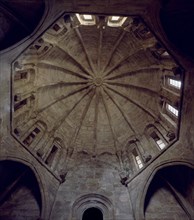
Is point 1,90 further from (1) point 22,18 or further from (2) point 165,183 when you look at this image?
(2) point 165,183

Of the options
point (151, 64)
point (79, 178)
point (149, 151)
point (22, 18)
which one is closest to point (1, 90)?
point (22, 18)

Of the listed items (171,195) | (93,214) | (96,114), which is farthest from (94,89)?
(171,195)

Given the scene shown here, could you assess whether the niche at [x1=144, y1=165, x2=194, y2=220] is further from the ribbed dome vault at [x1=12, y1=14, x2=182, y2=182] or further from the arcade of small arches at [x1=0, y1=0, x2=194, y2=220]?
the ribbed dome vault at [x1=12, y1=14, x2=182, y2=182]

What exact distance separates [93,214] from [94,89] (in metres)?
11.0

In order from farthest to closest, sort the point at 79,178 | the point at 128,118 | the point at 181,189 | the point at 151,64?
1. the point at 128,118
2. the point at 151,64
3. the point at 79,178
4. the point at 181,189

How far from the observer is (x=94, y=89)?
74.2 ft

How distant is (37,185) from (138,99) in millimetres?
10351

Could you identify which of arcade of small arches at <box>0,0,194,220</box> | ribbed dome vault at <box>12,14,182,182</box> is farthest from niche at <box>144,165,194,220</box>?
ribbed dome vault at <box>12,14,182,182</box>

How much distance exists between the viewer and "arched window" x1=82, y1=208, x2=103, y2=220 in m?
14.1

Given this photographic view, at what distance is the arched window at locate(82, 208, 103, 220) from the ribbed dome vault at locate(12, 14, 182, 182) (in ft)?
13.4

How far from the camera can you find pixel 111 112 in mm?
21703

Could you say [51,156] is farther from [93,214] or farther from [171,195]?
A: [171,195]

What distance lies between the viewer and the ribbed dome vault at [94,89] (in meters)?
16.4

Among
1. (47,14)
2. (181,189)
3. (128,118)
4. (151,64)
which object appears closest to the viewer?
(47,14)
